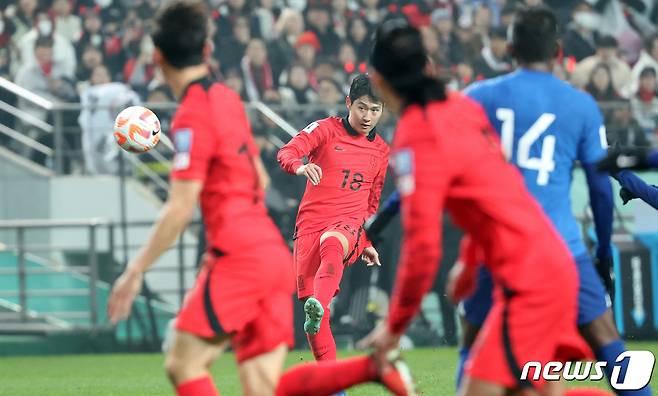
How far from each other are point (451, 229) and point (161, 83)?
475cm

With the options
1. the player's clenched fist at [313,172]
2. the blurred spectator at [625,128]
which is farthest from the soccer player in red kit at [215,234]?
the blurred spectator at [625,128]

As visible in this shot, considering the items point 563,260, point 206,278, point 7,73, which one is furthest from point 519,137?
point 7,73

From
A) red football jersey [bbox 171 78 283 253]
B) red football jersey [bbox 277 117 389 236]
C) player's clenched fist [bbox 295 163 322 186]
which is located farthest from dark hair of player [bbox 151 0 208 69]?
red football jersey [bbox 277 117 389 236]

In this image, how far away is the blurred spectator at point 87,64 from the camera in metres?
18.5

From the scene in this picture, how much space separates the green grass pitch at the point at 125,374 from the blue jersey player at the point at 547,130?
12.9ft

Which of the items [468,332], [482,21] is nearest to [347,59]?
[482,21]

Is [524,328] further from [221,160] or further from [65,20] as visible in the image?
[65,20]

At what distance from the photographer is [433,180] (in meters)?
5.04

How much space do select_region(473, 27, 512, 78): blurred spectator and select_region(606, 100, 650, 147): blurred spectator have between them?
178 cm

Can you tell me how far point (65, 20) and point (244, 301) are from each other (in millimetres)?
14573

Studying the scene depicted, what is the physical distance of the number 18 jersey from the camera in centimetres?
633

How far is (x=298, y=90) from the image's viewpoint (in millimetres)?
18266

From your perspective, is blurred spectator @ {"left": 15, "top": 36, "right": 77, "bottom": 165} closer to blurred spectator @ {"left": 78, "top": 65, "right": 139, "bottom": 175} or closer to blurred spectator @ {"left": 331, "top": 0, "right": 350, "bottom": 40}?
blurred spectator @ {"left": 78, "top": 65, "right": 139, "bottom": 175}

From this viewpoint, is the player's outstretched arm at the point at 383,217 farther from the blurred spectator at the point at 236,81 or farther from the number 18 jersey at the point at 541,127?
the blurred spectator at the point at 236,81
